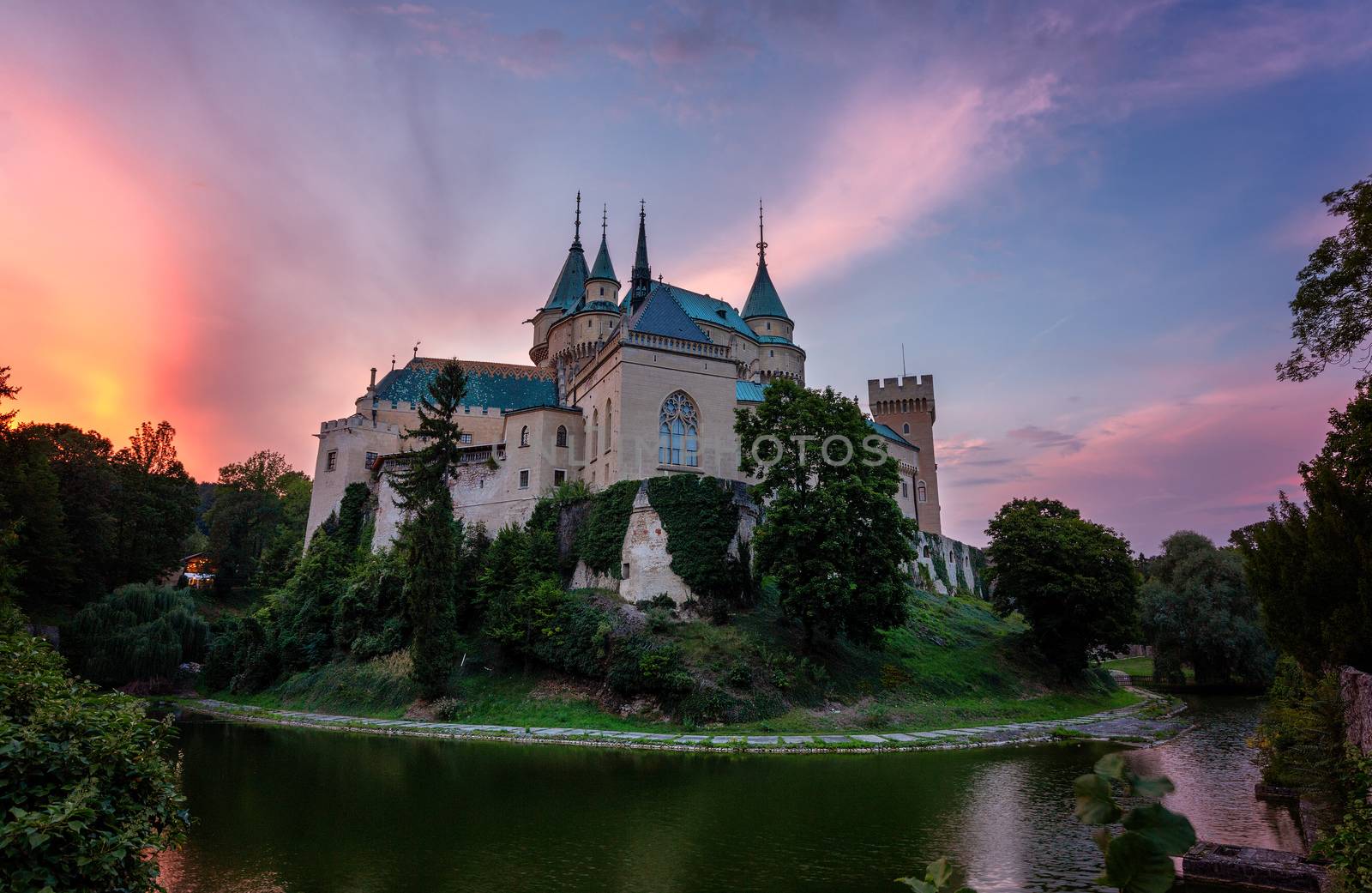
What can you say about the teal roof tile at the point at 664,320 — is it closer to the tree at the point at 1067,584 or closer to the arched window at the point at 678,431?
the arched window at the point at 678,431

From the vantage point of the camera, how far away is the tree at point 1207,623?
40000 millimetres

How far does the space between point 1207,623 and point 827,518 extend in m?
26.6

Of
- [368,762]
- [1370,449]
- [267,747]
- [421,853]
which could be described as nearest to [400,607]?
[267,747]

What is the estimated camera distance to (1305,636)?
15383mm

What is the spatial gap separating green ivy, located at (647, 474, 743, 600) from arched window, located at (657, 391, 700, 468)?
429cm

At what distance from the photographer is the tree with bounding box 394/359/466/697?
29672mm

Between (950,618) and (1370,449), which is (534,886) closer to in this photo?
(1370,449)

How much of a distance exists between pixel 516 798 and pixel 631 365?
2274 cm

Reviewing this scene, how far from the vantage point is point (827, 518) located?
2770cm

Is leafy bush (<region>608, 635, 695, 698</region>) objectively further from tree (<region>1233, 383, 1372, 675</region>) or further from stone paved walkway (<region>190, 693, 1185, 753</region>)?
tree (<region>1233, 383, 1372, 675</region>)

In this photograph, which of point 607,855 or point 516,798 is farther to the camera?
point 516,798

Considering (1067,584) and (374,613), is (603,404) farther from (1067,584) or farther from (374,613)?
(1067,584)

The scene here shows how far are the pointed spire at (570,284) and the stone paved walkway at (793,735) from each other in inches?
1337

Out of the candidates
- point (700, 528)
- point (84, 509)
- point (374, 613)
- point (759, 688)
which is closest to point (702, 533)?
point (700, 528)
